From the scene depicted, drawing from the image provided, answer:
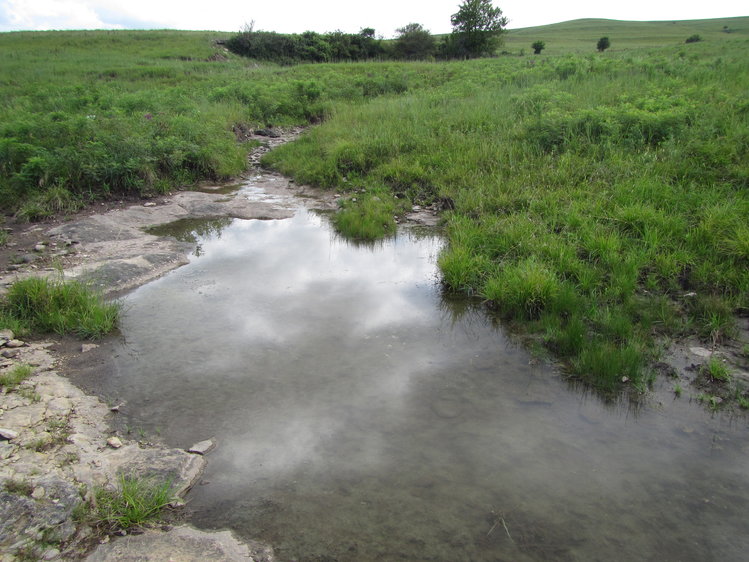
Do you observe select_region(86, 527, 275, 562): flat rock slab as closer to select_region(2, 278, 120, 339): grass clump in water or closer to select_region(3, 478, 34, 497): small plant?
select_region(3, 478, 34, 497): small plant

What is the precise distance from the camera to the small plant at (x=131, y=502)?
8.45 feet

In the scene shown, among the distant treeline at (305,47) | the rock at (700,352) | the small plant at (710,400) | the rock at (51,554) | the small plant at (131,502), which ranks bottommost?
the small plant at (710,400)

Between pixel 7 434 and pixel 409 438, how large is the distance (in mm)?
2631

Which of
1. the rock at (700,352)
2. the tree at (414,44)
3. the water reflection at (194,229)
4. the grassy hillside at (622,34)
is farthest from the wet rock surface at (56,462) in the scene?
the grassy hillside at (622,34)

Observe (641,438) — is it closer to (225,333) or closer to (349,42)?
(225,333)

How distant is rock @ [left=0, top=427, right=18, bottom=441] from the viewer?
3.02 meters

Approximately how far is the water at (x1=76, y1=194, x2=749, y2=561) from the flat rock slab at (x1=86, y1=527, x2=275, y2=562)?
0.33 ft

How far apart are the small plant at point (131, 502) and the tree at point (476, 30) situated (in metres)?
51.1

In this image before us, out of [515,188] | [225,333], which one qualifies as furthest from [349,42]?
[225,333]

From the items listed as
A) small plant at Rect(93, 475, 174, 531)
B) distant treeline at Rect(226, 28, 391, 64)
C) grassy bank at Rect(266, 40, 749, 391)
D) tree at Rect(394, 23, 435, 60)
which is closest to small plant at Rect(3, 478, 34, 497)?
small plant at Rect(93, 475, 174, 531)

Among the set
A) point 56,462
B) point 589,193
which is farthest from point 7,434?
point 589,193

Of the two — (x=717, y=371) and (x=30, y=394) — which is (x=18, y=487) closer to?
(x=30, y=394)

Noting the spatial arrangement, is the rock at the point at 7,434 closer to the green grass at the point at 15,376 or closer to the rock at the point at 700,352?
the green grass at the point at 15,376

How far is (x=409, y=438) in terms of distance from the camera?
3346 millimetres
